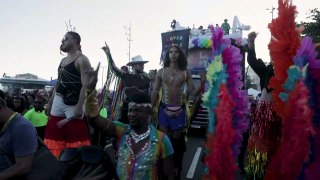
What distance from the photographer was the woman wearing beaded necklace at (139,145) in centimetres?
307

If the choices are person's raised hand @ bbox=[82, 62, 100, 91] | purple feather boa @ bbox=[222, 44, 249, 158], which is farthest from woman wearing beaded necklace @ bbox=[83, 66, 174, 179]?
purple feather boa @ bbox=[222, 44, 249, 158]

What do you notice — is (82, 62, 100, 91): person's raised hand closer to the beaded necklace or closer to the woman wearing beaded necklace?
the woman wearing beaded necklace

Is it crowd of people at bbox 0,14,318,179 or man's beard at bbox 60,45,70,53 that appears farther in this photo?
man's beard at bbox 60,45,70,53

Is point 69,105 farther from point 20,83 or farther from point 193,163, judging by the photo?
point 20,83

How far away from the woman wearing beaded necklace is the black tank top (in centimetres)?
100

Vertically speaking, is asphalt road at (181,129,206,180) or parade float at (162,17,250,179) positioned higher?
parade float at (162,17,250,179)

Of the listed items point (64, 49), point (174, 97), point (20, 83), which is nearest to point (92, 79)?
point (64, 49)

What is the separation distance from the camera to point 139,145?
312 cm

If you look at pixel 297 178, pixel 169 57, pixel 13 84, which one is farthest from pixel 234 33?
pixel 13 84

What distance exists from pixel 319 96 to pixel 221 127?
0.71 meters

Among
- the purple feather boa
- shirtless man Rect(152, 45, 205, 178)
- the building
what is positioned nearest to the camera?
the purple feather boa

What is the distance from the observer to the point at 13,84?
2794 cm

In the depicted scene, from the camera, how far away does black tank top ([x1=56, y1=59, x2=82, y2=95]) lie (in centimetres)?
404

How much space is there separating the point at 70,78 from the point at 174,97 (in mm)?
1464
